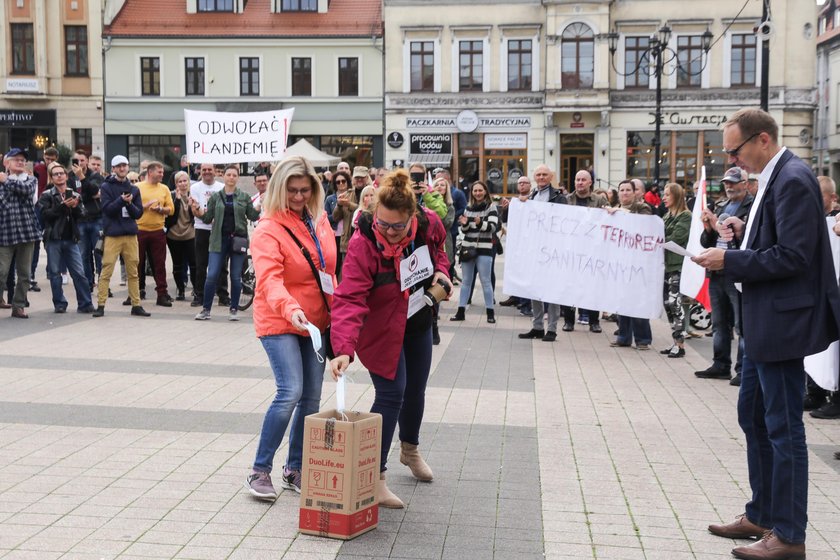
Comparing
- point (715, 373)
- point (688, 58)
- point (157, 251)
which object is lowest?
point (715, 373)

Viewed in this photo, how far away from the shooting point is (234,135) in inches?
755

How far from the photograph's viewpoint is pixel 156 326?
1250 cm

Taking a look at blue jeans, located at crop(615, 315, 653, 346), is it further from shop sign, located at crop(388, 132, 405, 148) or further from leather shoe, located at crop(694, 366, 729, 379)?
shop sign, located at crop(388, 132, 405, 148)

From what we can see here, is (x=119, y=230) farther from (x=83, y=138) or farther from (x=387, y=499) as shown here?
(x=83, y=138)

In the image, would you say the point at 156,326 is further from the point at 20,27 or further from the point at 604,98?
the point at 20,27

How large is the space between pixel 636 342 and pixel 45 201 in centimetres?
805

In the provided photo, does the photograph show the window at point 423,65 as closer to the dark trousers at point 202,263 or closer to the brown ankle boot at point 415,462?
the dark trousers at point 202,263

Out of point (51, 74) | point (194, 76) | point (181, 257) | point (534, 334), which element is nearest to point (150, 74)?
point (194, 76)

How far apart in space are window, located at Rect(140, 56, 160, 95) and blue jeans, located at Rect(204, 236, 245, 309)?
106 ft

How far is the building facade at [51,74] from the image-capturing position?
43.6 m

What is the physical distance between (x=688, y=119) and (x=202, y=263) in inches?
1198

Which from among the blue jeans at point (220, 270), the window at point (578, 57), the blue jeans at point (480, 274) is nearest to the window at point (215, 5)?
the window at point (578, 57)

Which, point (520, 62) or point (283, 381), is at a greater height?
point (520, 62)

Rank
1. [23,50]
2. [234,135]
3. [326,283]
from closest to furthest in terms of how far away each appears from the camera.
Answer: [326,283] → [234,135] → [23,50]
